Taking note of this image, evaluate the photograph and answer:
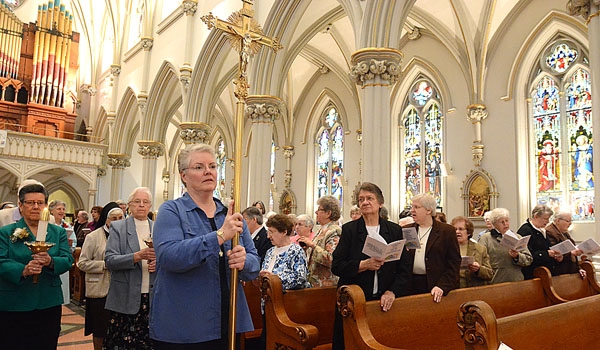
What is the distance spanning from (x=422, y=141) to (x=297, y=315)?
36.8 feet

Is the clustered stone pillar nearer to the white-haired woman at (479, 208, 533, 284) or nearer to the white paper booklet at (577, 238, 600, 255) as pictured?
the white-haired woman at (479, 208, 533, 284)

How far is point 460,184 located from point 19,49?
1837cm

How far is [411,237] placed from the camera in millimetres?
3494

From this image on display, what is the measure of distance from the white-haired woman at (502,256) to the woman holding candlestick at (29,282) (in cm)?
383

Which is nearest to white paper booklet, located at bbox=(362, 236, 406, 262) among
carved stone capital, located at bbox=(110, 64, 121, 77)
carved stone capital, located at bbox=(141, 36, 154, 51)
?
carved stone capital, located at bbox=(141, 36, 154, 51)

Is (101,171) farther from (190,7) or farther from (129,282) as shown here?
(129,282)

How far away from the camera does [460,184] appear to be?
41.6ft

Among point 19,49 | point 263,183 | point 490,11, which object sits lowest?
point 263,183

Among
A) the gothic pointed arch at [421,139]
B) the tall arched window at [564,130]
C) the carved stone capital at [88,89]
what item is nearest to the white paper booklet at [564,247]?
the tall arched window at [564,130]

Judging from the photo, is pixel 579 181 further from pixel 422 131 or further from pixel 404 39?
pixel 404 39

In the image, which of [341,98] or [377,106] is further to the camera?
[341,98]

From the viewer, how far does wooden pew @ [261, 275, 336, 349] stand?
342 cm

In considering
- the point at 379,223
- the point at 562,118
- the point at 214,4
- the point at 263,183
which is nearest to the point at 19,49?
the point at 214,4

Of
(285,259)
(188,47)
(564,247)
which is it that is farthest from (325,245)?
(188,47)
